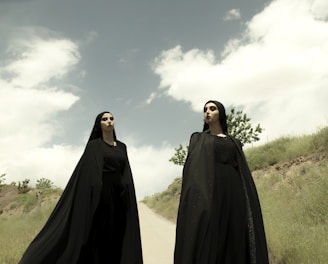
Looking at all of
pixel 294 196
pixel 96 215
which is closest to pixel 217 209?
pixel 96 215

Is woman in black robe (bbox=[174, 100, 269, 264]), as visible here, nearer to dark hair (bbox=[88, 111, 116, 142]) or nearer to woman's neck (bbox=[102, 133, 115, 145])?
woman's neck (bbox=[102, 133, 115, 145])

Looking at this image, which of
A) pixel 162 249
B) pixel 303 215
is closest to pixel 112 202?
pixel 162 249

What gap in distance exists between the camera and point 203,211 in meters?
4.42

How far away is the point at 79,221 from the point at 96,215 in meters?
0.24

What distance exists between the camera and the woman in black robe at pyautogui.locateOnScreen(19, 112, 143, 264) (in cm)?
551

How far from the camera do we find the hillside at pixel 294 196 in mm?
7246

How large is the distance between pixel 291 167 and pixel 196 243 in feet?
44.8

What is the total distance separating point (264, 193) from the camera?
47.8 feet

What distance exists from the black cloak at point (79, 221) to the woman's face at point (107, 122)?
0.20m

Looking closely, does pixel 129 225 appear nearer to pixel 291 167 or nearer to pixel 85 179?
pixel 85 179

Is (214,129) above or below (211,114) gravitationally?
below

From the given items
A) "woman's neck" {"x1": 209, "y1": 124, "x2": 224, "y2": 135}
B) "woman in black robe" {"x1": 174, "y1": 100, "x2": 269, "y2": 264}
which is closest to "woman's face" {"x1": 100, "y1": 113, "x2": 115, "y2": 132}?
"woman in black robe" {"x1": 174, "y1": 100, "x2": 269, "y2": 264}

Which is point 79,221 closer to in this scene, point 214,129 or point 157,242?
point 214,129

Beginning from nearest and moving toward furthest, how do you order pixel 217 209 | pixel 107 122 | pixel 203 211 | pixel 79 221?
pixel 203 211 → pixel 217 209 → pixel 79 221 → pixel 107 122
